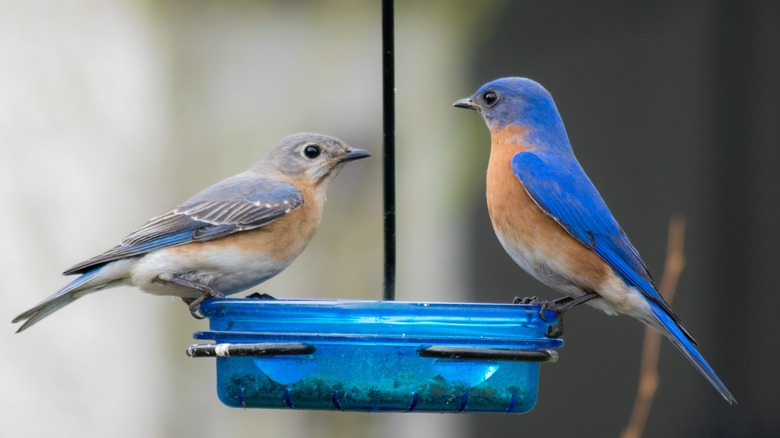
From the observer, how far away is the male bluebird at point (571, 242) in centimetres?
480

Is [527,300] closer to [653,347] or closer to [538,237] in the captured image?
[538,237]

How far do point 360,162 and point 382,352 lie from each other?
502 cm

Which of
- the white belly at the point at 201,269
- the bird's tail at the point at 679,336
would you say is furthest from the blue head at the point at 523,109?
the white belly at the point at 201,269

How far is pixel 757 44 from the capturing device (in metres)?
8.35

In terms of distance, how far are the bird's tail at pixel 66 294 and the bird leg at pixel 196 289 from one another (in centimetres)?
36

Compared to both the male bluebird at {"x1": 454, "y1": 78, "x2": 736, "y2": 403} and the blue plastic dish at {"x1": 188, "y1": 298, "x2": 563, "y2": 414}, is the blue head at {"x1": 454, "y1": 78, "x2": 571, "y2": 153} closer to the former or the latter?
the male bluebird at {"x1": 454, "y1": 78, "x2": 736, "y2": 403}

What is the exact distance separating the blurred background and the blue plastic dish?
436 centimetres

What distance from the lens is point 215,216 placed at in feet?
17.0

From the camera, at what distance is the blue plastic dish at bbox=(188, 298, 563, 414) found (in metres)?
3.73

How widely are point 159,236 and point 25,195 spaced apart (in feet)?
11.2

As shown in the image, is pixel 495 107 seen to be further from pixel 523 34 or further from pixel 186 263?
pixel 523 34

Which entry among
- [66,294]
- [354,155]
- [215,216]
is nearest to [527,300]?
[354,155]

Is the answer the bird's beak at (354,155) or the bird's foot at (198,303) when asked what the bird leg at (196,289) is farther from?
the bird's beak at (354,155)

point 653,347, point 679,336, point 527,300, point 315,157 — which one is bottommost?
point 653,347
